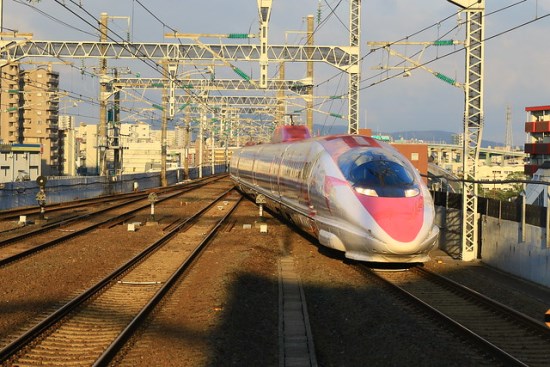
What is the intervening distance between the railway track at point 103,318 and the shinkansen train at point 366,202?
353 cm

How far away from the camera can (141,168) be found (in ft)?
359

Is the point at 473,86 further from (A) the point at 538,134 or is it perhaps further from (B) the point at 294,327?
(A) the point at 538,134

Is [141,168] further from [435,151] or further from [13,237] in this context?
[13,237]

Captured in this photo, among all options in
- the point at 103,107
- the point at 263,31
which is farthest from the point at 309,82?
the point at 263,31

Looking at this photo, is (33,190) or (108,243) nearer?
(108,243)

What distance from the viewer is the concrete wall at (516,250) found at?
13930mm

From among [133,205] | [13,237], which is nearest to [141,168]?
[133,205]

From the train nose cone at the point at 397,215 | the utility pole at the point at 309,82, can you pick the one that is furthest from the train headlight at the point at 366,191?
the utility pole at the point at 309,82

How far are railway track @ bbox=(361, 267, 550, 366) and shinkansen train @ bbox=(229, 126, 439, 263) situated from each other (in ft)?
2.54

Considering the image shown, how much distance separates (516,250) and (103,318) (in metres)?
9.83

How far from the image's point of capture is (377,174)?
14.4 meters

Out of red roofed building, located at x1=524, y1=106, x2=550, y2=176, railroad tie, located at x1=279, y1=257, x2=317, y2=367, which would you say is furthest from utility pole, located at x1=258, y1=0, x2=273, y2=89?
red roofed building, located at x1=524, y1=106, x2=550, y2=176

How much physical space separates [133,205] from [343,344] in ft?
90.3

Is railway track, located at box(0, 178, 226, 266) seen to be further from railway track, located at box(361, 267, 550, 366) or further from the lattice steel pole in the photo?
the lattice steel pole
